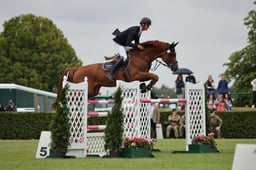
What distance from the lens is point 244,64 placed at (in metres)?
57.7

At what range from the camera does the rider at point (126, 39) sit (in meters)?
16.8

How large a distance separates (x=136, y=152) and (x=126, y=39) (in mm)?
2928

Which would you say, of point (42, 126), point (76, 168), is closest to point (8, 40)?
point (42, 126)

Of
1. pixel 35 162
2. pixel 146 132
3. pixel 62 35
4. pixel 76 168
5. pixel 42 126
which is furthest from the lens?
pixel 62 35

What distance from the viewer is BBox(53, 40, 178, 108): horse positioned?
1731 cm

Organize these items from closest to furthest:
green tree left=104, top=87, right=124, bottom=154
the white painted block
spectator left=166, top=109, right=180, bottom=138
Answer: green tree left=104, top=87, right=124, bottom=154, the white painted block, spectator left=166, top=109, right=180, bottom=138

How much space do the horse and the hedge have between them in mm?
8951

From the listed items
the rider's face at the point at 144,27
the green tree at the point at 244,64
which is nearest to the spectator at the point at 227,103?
the rider's face at the point at 144,27

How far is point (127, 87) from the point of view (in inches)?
632

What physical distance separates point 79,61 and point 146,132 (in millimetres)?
57371

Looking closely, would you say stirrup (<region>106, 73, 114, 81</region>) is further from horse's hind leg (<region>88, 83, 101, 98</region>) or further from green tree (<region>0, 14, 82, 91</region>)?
green tree (<region>0, 14, 82, 91</region>)

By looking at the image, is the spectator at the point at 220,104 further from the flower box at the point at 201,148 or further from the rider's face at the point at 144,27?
the rider's face at the point at 144,27

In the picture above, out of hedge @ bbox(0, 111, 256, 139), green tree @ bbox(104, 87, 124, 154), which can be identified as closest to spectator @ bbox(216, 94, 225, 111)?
hedge @ bbox(0, 111, 256, 139)

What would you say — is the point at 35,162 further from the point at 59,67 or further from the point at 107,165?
the point at 59,67
